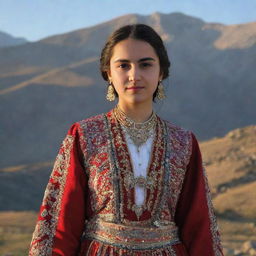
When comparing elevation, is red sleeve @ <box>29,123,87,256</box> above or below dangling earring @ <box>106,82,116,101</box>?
below

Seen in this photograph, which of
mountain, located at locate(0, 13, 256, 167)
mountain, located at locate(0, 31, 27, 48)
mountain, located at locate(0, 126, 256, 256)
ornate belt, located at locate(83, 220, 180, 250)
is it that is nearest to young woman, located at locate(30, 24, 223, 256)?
ornate belt, located at locate(83, 220, 180, 250)

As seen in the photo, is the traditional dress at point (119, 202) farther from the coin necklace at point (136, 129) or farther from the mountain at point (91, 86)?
the mountain at point (91, 86)

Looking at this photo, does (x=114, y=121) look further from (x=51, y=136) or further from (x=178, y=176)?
(x=51, y=136)

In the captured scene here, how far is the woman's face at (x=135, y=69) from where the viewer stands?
221 centimetres

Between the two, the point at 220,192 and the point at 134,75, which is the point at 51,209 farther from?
the point at 220,192

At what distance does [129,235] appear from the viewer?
2152 millimetres

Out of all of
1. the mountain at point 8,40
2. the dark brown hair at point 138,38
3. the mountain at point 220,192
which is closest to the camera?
the dark brown hair at point 138,38

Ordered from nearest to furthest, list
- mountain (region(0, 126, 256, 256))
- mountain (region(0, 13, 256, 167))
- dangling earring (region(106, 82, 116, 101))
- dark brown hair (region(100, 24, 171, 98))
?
1. dark brown hair (region(100, 24, 171, 98))
2. dangling earring (region(106, 82, 116, 101))
3. mountain (region(0, 126, 256, 256))
4. mountain (region(0, 13, 256, 167))

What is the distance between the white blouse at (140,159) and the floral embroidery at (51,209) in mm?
298

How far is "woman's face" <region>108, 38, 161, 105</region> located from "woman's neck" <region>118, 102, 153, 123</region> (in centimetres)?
7

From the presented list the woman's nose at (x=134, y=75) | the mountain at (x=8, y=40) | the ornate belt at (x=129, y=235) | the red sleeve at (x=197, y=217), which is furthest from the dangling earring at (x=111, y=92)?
the mountain at (x=8, y=40)

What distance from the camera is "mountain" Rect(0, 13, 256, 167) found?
101ft

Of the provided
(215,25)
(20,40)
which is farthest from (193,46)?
(20,40)

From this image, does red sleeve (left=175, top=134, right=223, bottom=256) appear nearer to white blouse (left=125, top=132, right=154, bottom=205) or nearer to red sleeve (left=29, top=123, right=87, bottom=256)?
white blouse (left=125, top=132, right=154, bottom=205)
